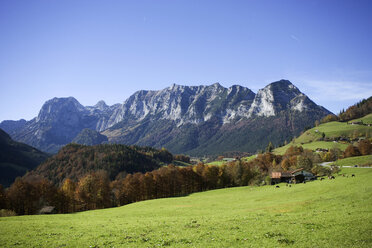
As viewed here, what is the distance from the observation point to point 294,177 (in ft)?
314

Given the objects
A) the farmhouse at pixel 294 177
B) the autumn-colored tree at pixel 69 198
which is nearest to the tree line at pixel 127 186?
the autumn-colored tree at pixel 69 198

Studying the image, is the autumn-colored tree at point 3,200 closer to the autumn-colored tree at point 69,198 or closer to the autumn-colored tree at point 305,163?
the autumn-colored tree at point 69,198

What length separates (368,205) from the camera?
95.0 ft

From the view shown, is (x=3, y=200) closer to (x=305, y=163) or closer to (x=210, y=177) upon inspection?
(x=210, y=177)

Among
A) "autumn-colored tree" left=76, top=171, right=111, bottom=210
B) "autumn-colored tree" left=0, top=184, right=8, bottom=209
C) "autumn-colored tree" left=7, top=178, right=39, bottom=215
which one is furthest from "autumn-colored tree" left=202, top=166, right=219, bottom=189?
"autumn-colored tree" left=0, top=184, right=8, bottom=209

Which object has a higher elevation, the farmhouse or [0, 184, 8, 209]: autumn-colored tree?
[0, 184, 8, 209]: autumn-colored tree

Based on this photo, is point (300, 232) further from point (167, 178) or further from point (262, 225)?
point (167, 178)

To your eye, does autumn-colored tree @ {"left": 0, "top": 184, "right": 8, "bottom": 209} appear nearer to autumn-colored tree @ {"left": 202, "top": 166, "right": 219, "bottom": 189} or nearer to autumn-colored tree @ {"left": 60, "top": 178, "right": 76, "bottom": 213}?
autumn-colored tree @ {"left": 60, "top": 178, "right": 76, "bottom": 213}

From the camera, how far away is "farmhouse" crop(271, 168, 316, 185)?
308 ft

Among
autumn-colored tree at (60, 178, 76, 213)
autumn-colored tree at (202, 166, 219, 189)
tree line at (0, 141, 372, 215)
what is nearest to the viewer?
tree line at (0, 141, 372, 215)

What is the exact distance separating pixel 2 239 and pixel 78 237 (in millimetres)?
9022

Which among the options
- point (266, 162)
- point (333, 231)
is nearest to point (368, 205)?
point (333, 231)

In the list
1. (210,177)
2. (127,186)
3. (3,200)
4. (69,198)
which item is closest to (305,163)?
(210,177)

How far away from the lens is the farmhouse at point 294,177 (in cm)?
9388
